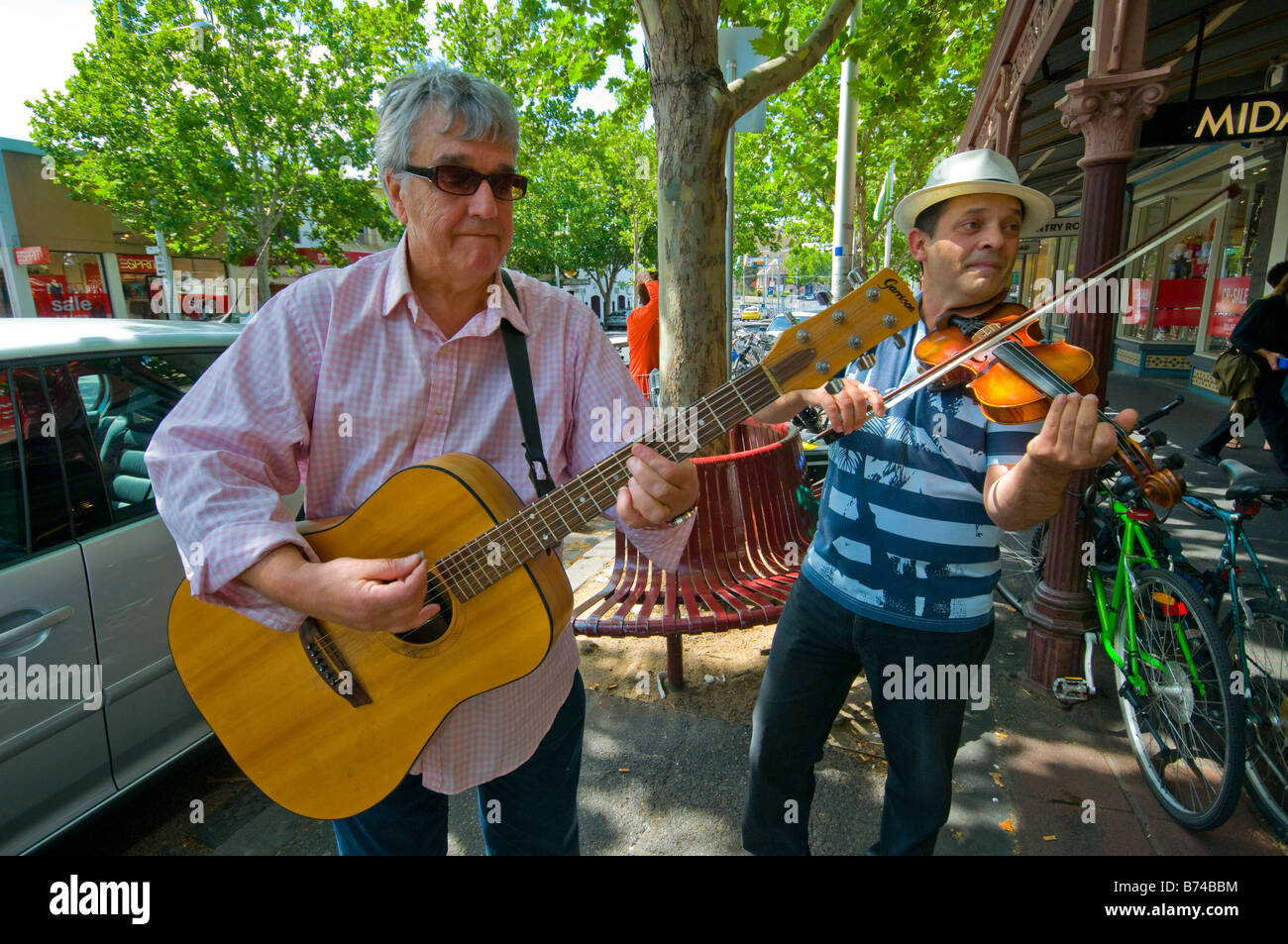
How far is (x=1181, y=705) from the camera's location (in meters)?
2.64

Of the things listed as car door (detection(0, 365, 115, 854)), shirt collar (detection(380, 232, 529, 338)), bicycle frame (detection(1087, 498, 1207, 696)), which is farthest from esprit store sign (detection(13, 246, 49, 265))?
bicycle frame (detection(1087, 498, 1207, 696))

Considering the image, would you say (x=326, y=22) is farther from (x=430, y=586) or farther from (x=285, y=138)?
(x=430, y=586)

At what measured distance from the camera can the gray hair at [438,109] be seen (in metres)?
1.42

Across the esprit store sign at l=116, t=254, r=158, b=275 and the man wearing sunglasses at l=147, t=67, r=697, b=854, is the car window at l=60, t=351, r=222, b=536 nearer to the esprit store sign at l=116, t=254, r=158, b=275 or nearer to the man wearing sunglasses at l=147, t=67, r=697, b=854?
the man wearing sunglasses at l=147, t=67, r=697, b=854

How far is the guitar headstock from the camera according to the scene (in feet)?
4.84

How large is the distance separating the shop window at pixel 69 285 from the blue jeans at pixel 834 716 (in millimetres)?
20849

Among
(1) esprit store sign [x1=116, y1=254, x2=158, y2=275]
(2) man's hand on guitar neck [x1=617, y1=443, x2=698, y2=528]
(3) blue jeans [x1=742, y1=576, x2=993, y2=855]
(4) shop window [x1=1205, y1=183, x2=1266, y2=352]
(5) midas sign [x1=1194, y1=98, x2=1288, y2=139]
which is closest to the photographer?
Answer: (2) man's hand on guitar neck [x1=617, y1=443, x2=698, y2=528]

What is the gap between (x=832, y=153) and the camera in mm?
14711

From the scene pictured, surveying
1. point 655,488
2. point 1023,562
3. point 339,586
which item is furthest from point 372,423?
point 1023,562

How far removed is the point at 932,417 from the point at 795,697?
860 millimetres

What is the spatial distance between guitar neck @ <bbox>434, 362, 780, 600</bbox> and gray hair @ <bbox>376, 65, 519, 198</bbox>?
27.5 inches

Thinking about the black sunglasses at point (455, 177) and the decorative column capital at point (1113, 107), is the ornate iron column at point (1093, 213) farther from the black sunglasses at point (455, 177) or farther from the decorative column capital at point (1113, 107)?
the black sunglasses at point (455, 177)

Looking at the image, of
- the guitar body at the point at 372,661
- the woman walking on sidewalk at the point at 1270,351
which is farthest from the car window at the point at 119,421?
the woman walking on sidewalk at the point at 1270,351

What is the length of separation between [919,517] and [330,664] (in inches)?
57.6
